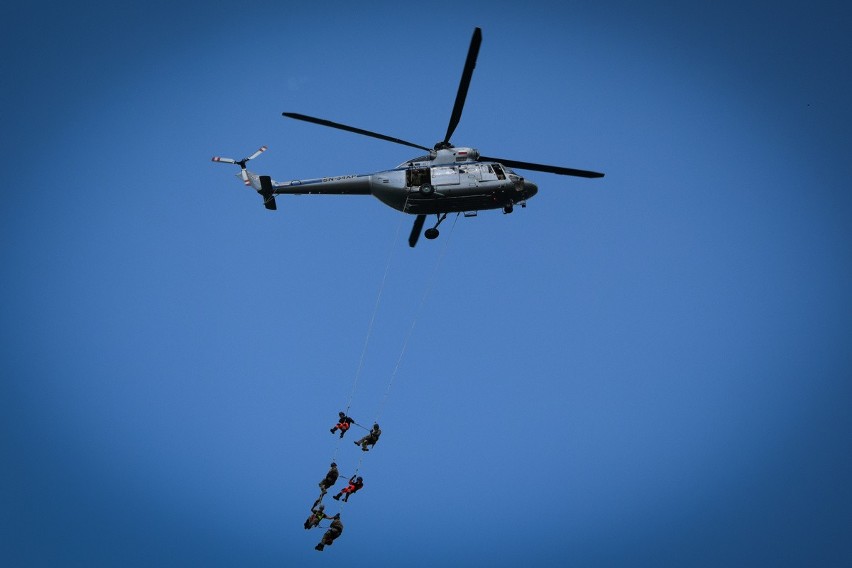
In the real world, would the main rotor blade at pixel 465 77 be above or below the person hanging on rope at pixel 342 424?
above

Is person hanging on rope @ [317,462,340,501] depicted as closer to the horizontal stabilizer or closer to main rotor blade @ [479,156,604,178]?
the horizontal stabilizer

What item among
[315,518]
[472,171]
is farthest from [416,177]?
[315,518]

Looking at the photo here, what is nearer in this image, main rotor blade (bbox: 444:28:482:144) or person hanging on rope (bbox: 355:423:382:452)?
main rotor blade (bbox: 444:28:482:144)

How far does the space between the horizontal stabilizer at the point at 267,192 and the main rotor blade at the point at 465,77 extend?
5.83m

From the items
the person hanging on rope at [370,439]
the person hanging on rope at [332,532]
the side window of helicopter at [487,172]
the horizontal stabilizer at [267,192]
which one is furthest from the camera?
the horizontal stabilizer at [267,192]

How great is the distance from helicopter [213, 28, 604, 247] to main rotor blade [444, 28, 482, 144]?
50 millimetres

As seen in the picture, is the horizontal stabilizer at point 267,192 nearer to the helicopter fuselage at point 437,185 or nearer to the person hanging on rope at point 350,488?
the helicopter fuselage at point 437,185

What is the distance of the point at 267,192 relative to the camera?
16.6m

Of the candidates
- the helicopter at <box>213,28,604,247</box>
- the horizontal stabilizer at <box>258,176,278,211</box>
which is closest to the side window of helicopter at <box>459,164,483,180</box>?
the helicopter at <box>213,28,604,247</box>

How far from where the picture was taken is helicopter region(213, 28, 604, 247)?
51.9 ft

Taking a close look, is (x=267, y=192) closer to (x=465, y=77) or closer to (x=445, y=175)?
Result: (x=445, y=175)

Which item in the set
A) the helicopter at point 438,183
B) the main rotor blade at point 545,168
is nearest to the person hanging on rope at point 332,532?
the helicopter at point 438,183

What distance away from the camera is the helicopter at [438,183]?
623 inches

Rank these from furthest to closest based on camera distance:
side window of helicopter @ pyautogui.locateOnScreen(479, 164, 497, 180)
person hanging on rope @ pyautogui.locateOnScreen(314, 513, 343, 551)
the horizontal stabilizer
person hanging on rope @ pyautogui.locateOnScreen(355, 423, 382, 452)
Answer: the horizontal stabilizer < side window of helicopter @ pyautogui.locateOnScreen(479, 164, 497, 180) < person hanging on rope @ pyautogui.locateOnScreen(355, 423, 382, 452) < person hanging on rope @ pyautogui.locateOnScreen(314, 513, 343, 551)
